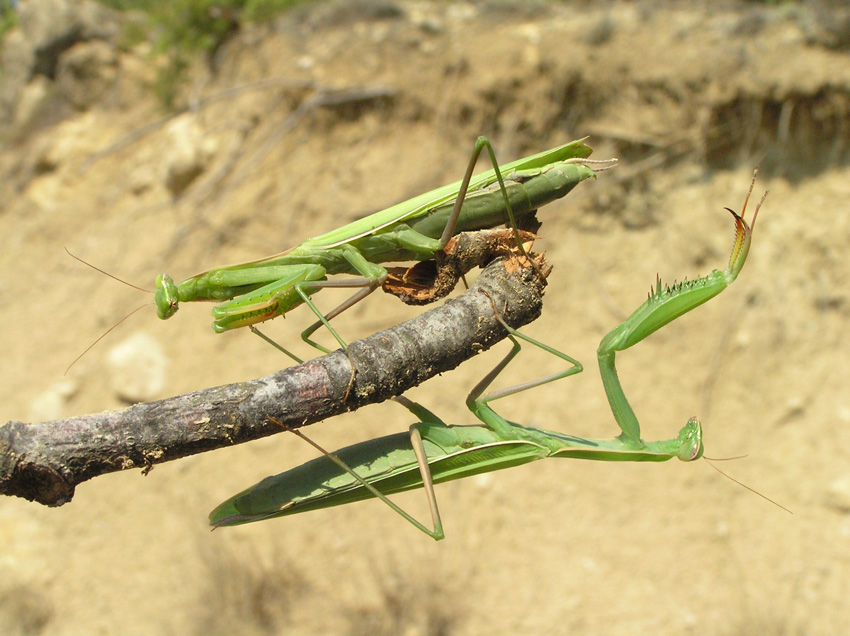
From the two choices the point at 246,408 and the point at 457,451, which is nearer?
the point at 246,408

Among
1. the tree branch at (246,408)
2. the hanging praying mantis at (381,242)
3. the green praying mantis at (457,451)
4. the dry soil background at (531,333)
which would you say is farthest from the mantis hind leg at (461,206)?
the dry soil background at (531,333)

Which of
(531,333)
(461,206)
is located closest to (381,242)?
(461,206)

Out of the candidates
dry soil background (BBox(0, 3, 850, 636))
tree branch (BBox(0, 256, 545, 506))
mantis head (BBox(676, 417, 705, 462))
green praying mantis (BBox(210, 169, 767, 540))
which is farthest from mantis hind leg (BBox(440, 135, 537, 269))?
dry soil background (BBox(0, 3, 850, 636))

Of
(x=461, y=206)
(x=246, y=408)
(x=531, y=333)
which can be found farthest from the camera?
(x=531, y=333)

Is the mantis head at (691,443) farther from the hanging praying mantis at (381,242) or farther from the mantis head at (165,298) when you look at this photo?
the mantis head at (165,298)

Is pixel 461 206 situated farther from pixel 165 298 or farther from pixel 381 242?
pixel 165 298

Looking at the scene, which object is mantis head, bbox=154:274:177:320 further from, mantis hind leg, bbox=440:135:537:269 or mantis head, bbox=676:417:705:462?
mantis head, bbox=676:417:705:462

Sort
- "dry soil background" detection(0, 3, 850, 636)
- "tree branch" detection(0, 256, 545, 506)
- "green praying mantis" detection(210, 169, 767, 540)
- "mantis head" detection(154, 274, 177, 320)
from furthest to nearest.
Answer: "dry soil background" detection(0, 3, 850, 636) < "mantis head" detection(154, 274, 177, 320) < "green praying mantis" detection(210, 169, 767, 540) < "tree branch" detection(0, 256, 545, 506)

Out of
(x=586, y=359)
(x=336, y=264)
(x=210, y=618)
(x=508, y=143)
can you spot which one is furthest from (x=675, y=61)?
(x=210, y=618)

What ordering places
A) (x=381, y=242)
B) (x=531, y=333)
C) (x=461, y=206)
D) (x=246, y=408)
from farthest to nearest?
(x=531, y=333) → (x=381, y=242) → (x=461, y=206) → (x=246, y=408)
